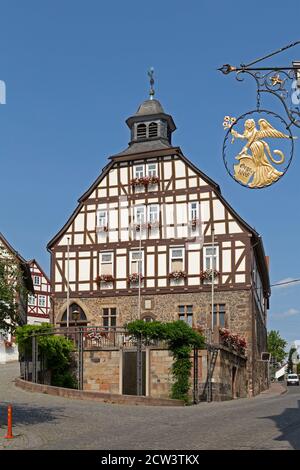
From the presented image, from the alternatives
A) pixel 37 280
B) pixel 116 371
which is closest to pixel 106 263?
pixel 116 371

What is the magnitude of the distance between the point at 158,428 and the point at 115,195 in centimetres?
2556

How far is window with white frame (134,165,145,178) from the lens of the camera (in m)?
43.7

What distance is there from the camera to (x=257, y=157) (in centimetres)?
1004

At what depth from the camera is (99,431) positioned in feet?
62.2

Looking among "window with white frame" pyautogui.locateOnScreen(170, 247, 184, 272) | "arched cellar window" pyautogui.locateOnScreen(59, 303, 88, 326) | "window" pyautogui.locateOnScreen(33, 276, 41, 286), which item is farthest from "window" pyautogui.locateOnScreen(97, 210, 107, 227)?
"window" pyautogui.locateOnScreen(33, 276, 41, 286)

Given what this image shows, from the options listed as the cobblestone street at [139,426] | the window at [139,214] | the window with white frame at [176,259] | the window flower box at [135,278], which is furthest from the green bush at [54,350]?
the window at [139,214]

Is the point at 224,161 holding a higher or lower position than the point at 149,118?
lower

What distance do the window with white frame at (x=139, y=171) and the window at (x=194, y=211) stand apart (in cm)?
374

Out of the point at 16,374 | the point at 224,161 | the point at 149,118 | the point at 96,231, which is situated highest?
the point at 149,118

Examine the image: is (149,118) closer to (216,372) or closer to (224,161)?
(216,372)

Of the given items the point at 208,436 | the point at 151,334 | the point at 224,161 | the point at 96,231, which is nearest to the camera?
the point at 224,161

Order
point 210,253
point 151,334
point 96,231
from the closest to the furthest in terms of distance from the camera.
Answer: point 151,334, point 210,253, point 96,231
